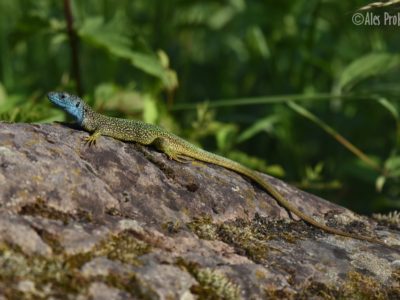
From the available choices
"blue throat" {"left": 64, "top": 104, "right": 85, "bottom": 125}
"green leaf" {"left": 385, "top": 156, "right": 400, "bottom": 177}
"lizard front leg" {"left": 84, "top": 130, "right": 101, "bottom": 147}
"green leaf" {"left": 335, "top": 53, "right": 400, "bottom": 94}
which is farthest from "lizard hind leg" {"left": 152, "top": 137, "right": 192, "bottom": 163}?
"green leaf" {"left": 385, "top": 156, "right": 400, "bottom": 177}

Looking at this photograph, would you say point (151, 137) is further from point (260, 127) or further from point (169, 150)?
point (260, 127)

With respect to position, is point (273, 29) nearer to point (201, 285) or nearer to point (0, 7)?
point (0, 7)

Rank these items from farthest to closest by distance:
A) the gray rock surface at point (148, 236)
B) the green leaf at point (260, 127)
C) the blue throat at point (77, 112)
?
the green leaf at point (260, 127) → the blue throat at point (77, 112) → the gray rock surface at point (148, 236)

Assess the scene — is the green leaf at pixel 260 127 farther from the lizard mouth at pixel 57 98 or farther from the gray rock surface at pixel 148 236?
the gray rock surface at pixel 148 236

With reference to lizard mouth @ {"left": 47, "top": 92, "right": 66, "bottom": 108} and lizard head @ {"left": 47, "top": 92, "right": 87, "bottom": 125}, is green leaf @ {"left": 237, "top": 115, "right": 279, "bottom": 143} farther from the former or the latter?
lizard mouth @ {"left": 47, "top": 92, "right": 66, "bottom": 108}

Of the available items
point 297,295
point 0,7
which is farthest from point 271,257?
point 0,7

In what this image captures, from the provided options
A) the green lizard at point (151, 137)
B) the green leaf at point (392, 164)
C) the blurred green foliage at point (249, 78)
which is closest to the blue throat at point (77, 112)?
the green lizard at point (151, 137)

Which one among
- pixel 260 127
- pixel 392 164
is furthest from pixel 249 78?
pixel 392 164
